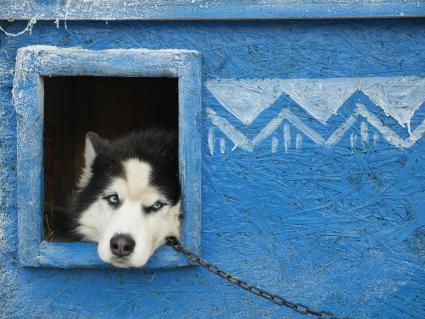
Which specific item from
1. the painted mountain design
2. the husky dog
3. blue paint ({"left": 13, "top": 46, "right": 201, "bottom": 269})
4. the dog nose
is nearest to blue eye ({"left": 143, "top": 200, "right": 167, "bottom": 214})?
the husky dog

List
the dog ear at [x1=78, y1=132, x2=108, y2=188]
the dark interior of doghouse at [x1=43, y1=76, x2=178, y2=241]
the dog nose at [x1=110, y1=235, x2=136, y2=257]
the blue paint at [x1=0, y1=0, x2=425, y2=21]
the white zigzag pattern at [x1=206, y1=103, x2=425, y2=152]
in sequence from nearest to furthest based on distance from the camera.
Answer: the dog nose at [x1=110, y1=235, x2=136, y2=257] < the blue paint at [x1=0, y1=0, x2=425, y2=21] < the white zigzag pattern at [x1=206, y1=103, x2=425, y2=152] < the dog ear at [x1=78, y1=132, x2=108, y2=188] < the dark interior of doghouse at [x1=43, y1=76, x2=178, y2=241]

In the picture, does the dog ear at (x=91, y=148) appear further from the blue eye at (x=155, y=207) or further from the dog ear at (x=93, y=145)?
the blue eye at (x=155, y=207)

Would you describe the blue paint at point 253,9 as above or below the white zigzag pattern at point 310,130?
above

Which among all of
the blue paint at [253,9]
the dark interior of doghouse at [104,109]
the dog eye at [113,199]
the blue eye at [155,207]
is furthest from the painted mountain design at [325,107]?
the dark interior of doghouse at [104,109]

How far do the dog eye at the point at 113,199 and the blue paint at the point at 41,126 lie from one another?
11.4 inches

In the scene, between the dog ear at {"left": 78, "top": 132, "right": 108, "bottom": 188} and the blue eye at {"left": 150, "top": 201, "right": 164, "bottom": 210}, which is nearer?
the blue eye at {"left": 150, "top": 201, "right": 164, "bottom": 210}

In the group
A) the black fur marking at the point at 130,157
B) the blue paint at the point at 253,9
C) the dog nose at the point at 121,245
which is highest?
the blue paint at the point at 253,9

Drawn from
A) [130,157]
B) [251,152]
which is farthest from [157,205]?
[251,152]

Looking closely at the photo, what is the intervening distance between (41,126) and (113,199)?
58cm

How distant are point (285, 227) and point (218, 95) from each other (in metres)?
0.85

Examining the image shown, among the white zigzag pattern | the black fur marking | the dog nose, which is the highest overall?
the white zigzag pattern

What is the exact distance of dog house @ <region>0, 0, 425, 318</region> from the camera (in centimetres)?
323

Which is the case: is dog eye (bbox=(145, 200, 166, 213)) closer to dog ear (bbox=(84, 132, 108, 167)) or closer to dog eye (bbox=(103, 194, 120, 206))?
dog eye (bbox=(103, 194, 120, 206))

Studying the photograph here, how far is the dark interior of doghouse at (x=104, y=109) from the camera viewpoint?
17.7 feet
